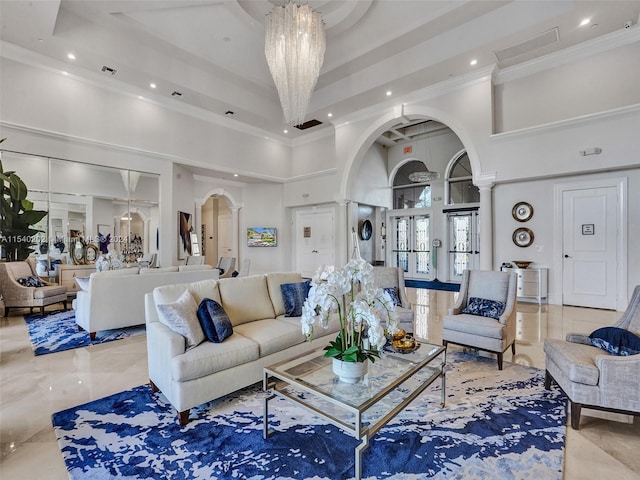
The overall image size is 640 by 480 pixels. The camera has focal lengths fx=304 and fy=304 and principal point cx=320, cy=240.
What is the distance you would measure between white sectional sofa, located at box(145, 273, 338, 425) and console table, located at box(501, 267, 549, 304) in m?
4.52

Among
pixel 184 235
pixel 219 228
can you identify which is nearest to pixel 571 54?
pixel 184 235

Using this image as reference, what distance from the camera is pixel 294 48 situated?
4574 millimetres

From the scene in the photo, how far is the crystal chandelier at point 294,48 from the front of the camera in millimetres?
4488

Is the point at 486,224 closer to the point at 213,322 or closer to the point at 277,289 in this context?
the point at 277,289

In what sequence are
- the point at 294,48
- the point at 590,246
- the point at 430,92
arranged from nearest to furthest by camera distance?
the point at 294,48 < the point at 590,246 < the point at 430,92

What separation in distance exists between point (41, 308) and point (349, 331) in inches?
237

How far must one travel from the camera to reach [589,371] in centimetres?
204

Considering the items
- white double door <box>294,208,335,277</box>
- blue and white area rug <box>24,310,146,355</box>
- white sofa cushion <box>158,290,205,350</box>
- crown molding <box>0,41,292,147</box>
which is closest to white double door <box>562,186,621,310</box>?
white double door <box>294,208,335,277</box>

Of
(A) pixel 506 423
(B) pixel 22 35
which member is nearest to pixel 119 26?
(B) pixel 22 35

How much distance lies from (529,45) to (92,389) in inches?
303

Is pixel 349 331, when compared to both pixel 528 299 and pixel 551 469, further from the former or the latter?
pixel 528 299

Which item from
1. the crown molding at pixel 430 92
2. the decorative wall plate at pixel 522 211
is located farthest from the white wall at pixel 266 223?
the decorative wall plate at pixel 522 211

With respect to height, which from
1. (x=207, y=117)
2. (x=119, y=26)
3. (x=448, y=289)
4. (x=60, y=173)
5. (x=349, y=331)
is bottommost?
(x=448, y=289)

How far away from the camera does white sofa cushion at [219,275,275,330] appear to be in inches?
120
